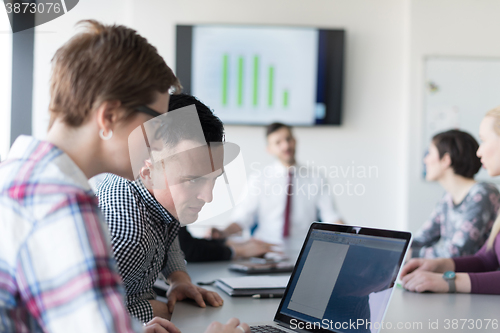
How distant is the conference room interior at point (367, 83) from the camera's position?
10.7 ft

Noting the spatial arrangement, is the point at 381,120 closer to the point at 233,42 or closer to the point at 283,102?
the point at 283,102

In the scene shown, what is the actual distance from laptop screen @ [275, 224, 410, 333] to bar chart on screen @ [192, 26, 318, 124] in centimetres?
235

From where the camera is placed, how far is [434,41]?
3270 millimetres

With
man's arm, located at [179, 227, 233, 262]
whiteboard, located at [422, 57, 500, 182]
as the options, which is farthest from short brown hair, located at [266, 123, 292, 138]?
man's arm, located at [179, 227, 233, 262]

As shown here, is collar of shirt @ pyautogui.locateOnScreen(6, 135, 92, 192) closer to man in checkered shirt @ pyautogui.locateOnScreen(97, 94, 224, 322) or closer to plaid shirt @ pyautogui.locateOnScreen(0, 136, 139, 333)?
plaid shirt @ pyautogui.locateOnScreen(0, 136, 139, 333)

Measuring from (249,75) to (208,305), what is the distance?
2367mm

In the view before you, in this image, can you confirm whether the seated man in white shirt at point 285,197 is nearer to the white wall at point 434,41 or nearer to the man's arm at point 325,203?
the man's arm at point 325,203

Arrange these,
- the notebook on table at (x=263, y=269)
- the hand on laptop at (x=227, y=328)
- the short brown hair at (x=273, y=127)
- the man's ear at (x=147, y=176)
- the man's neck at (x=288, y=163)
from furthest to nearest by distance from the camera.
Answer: the man's neck at (x=288, y=163) → the short brown hair at (x=273, y=127) → the notebook on table at (x=263, y=269) → the man's ear at (x=147, y=176) → the hand on laptop at (x=227, y=328)

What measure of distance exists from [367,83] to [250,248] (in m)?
1.90

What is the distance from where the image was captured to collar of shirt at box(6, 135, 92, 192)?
0.60 metres

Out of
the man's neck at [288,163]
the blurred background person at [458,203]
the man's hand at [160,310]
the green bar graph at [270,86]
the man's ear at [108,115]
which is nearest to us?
the man's ear at [108,115]

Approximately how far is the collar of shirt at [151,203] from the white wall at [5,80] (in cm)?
150

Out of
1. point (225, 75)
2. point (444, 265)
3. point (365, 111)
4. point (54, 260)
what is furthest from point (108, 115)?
point (365, 111)

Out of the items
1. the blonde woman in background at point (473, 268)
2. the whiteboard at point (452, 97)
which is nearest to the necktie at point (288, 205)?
the whiteboard at point (452, 97)
